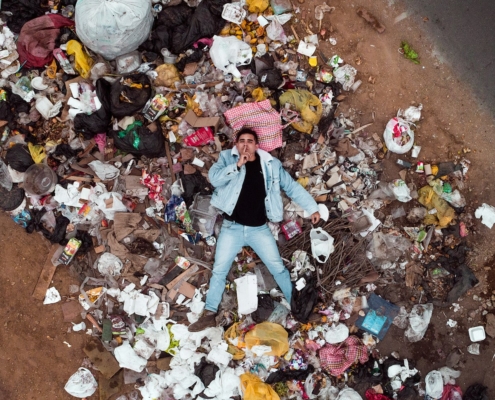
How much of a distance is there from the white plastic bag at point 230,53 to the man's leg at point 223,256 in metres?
1.91

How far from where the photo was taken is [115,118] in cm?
506

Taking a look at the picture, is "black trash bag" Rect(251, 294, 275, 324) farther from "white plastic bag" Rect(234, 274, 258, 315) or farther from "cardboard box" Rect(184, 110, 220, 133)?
"cardboard box" Rect(184, 110, 220, 133)

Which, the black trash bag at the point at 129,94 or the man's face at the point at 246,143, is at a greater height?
the man's face at the point at 246,143

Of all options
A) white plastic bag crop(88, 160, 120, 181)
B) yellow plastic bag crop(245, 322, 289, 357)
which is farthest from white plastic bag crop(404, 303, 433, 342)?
white plastic bag crop(88, 160, 120, 181)

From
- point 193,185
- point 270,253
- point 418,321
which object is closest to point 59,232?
point 193,185

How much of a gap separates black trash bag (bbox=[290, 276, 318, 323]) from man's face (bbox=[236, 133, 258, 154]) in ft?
5.86

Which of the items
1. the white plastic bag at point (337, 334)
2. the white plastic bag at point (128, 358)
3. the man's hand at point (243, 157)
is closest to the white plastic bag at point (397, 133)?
the man's hand at point (243, 157)

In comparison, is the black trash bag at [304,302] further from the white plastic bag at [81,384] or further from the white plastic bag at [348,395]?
the white plastic bag at [81,384]

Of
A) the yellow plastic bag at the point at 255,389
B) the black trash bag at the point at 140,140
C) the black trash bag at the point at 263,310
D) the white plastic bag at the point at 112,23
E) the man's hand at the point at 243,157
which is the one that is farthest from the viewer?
the black trash bag at the point at 263,310

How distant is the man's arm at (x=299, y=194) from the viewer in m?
4.90

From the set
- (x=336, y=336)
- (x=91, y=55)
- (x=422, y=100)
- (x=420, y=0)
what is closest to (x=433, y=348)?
(x=336, y=336)

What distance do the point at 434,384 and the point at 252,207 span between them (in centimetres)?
309

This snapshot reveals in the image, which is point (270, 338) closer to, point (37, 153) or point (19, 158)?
point (37, 153)

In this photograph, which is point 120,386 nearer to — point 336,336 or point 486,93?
point 336,336
